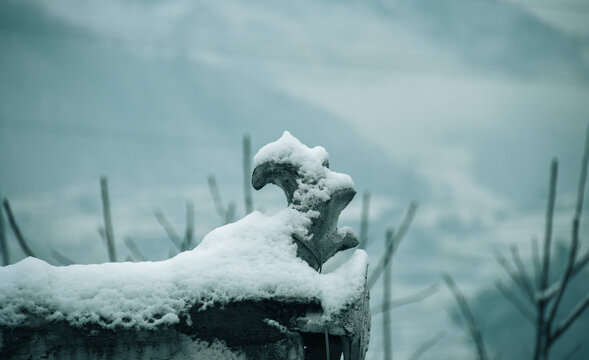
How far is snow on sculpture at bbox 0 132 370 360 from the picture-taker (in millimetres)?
3266

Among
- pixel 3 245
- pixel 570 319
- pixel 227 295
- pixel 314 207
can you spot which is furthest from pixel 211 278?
pixel 3 245

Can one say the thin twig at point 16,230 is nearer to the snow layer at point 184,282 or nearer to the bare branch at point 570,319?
the snow layer at point 184,282

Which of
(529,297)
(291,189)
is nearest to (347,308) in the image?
(291,189)

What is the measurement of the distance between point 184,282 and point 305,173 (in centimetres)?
103

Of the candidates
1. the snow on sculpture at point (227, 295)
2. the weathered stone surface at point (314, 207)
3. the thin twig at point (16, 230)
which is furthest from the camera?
the thin twig at point (16, 230)

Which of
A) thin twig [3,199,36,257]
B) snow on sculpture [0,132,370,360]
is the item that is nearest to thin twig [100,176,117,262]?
thin twig [3,199,36,257]

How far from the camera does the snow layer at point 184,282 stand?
3.28 meters

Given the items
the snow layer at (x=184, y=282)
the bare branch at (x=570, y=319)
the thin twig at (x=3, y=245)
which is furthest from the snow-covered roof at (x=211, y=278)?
the thin twig at (x=3, y=245)

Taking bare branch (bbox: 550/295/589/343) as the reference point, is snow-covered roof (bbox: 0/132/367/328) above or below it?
above

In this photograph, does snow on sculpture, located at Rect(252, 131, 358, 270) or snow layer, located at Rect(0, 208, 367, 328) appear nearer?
snow layer, located at Rect(0, 208, 367, 328)

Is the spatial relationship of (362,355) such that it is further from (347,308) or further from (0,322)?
(0,322)

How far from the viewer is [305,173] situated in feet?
12.8

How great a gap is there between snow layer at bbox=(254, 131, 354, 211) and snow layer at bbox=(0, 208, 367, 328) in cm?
13

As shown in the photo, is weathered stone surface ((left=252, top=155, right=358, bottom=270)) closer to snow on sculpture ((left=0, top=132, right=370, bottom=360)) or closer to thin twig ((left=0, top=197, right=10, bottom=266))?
snow on sculpture ((left=0, top=132, right=370, bottom=360))
